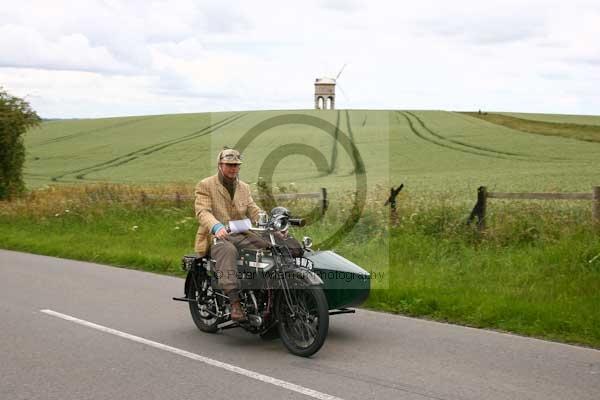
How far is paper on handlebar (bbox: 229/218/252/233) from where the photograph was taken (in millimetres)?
7473

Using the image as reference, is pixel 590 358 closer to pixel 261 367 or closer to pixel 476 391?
pixel 476 391

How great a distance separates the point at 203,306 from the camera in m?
8.17

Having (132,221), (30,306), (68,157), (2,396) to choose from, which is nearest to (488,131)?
(68,157)

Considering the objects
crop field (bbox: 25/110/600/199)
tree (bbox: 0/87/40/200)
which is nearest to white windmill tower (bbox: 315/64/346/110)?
crop field (bbox: 25/110/600/199)

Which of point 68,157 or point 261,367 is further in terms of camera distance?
point 68,157

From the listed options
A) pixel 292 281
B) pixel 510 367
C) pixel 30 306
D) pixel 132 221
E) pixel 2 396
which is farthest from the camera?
pixel 132 221

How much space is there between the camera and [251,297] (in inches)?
288

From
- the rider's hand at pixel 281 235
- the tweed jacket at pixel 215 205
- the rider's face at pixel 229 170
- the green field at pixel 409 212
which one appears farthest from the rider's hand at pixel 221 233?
the green field at pixel 409 212

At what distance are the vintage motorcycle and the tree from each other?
20.9 m

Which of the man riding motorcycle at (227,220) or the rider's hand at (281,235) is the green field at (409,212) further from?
the man riding motorcycle at (227,220)

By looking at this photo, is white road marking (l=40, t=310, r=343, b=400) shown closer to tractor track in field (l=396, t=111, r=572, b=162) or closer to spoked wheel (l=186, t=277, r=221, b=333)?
spoked wheel (l=186, t=277, r=221, b=333)

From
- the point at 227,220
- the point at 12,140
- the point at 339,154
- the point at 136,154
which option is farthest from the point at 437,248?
the point at 136,154

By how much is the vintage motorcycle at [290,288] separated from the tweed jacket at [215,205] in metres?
0.32

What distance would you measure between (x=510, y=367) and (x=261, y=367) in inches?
88.7
